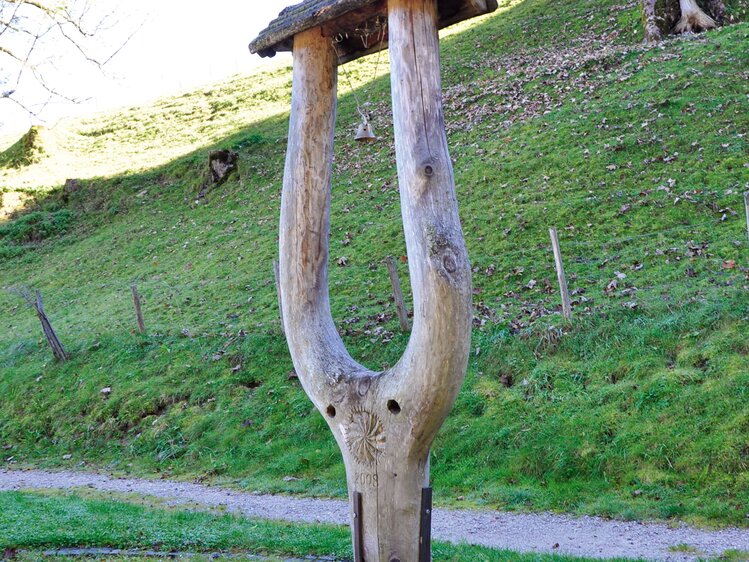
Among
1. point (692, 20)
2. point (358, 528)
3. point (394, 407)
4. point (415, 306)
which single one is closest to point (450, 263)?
point (415, 306)

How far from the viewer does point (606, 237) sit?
15.6 m

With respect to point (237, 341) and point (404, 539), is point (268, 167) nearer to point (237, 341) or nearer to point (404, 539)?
point (237, 341)

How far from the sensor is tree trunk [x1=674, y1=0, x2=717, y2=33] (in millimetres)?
27000

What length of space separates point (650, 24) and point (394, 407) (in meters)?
27.7

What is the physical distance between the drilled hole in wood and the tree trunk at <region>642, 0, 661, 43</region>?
27.0 metres

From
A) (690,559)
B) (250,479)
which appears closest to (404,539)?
(690,559)

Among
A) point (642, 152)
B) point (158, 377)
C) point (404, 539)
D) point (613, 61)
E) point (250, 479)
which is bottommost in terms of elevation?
point (250, 479)

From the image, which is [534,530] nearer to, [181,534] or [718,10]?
[181,534]

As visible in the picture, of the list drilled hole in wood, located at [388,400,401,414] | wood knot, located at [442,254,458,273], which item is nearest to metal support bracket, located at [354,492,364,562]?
drilled hole in wood, located at [388,400,401,414]

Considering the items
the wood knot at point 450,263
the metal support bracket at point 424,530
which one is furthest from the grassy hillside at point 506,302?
the wood knot at point 450,263

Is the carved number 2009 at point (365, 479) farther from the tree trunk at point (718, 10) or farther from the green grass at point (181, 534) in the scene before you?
the tree trunk at point (718, 10)

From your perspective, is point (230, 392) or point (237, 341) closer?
point (230, 392)

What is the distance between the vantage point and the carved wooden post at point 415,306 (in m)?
4.66

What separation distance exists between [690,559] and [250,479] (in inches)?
305
